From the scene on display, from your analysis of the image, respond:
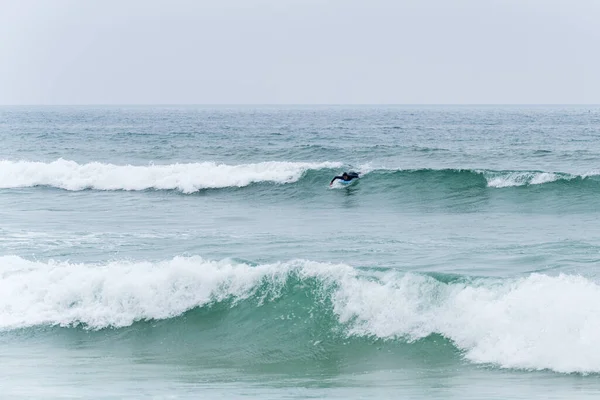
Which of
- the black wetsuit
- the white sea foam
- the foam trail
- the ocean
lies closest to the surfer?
the black wetsuit

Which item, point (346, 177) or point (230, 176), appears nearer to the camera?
point (346, 177)

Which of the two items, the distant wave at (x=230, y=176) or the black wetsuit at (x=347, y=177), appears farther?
the black wetsuit at (x=347, y=177)

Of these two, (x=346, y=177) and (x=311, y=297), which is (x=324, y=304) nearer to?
(x=311, y=297)

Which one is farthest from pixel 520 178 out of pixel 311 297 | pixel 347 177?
pixel 311 297

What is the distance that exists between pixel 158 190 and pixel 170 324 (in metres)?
19.8

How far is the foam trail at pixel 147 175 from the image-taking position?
34.6 m

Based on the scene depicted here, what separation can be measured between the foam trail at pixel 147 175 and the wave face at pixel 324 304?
17.2m

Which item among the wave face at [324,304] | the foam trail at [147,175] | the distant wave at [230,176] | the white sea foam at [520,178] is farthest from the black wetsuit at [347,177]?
the wave face at [324,304]

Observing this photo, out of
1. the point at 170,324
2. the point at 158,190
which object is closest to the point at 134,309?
the point at 170,324

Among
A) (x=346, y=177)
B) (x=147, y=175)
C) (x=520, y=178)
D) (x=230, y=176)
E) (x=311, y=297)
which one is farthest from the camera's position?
(x=147, y=175)

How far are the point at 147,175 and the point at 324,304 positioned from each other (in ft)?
74.1

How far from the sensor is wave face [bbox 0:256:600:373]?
497 inches

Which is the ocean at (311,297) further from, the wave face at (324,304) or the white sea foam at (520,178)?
the white sea foam at (520,178)

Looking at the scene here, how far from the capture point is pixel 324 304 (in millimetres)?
15141
